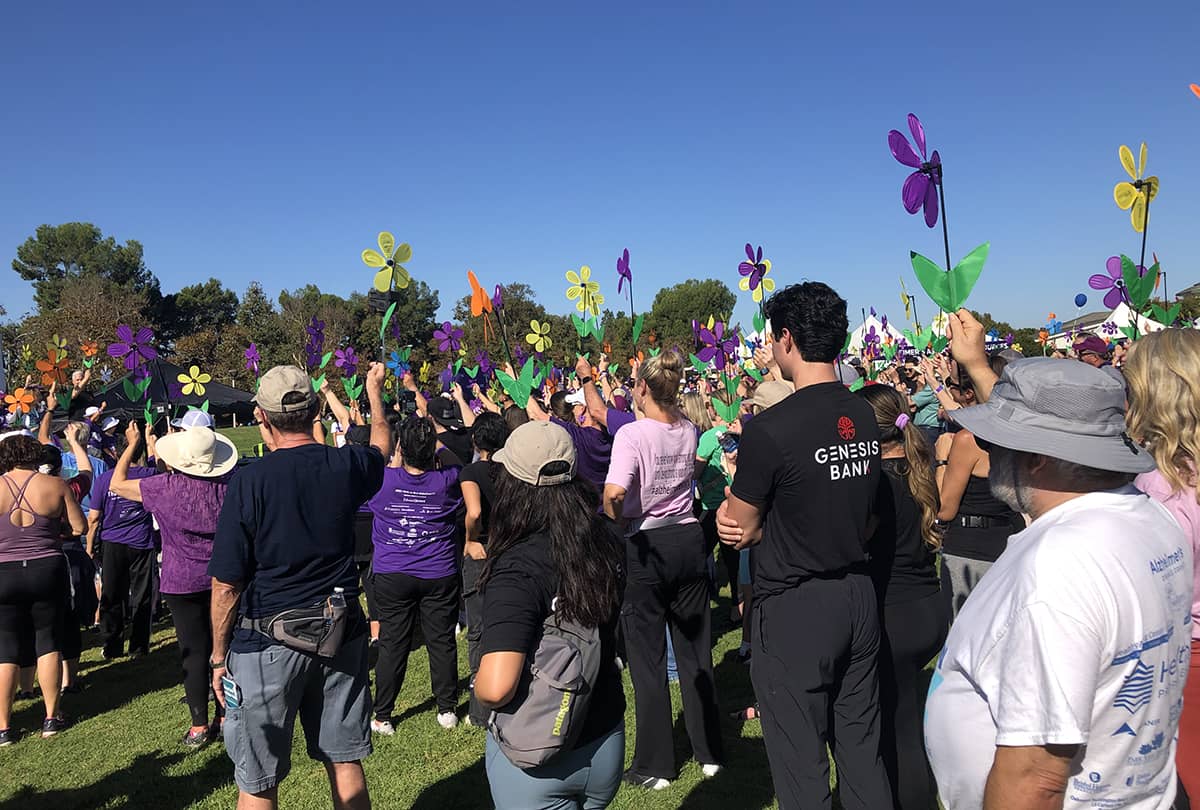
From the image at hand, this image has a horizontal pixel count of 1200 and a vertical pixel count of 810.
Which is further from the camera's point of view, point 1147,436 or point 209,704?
point 209,704

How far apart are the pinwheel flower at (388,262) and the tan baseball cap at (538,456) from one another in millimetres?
3913

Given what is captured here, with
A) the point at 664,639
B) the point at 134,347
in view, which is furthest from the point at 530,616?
→ the point at 134,347

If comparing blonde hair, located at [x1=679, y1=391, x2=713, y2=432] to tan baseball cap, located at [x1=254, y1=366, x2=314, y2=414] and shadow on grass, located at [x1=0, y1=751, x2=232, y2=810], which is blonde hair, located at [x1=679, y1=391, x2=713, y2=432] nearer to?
tan baseball cap, located at [x1=254, y1=366, x2=314, y2=414]

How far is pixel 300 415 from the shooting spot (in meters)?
2.91

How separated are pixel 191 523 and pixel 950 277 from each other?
399 centimetres

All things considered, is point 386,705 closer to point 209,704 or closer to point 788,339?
point 209,704

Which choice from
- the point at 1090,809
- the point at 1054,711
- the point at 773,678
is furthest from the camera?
the point at 773,678

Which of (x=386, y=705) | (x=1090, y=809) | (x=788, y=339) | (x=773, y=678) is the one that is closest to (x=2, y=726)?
(x=386, y=705)

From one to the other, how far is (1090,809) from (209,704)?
522 cm

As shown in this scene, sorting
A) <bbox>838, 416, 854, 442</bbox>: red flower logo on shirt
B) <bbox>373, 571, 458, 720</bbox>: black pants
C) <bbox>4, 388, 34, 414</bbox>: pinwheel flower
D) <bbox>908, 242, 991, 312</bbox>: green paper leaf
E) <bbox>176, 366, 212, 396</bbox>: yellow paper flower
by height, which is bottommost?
<bbox>373, 571, 458, 720</bbox>: black pants

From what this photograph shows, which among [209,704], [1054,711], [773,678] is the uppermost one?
[1054,711]

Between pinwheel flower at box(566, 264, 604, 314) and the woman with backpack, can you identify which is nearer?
the woman with backpack

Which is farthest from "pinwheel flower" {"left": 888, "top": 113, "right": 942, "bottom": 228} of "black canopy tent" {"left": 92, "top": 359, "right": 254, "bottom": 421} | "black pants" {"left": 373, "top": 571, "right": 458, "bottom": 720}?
"black canopy tent" {"left": 92, "top": 359, "right": 254, "bottom": 421}

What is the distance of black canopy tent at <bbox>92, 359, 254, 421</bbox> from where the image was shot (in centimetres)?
812
